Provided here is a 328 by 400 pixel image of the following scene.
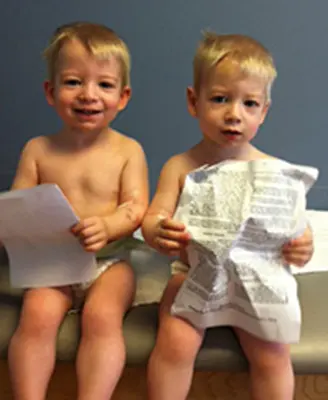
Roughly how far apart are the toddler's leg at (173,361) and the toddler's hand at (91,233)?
0.14 m

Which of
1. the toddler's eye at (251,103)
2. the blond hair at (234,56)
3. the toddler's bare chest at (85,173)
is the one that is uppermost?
the blond hair at (234,56)

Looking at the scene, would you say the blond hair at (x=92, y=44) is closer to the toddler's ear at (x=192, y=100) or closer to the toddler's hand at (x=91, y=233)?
the toddler's ear at (x=192, y=100)

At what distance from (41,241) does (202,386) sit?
0.98 feet

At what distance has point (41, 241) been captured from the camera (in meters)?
0.73

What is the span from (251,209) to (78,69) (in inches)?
12.8

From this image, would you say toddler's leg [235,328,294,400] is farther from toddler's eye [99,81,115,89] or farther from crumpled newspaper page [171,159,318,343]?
toddler's eye [99,81,115,89]

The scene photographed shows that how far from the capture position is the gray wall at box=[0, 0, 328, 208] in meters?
1.11

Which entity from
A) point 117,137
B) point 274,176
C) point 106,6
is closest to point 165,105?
point 106,6

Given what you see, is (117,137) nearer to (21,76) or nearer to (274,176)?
(274,176)

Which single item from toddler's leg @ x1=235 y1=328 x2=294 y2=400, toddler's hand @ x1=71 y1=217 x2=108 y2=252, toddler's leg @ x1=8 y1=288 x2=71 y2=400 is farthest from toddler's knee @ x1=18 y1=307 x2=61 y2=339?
toddler's leg @ x1=235 y1=328 x2=294 y2=400

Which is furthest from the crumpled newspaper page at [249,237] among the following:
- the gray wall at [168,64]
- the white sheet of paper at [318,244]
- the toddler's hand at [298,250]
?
the gray wall at [168,64]

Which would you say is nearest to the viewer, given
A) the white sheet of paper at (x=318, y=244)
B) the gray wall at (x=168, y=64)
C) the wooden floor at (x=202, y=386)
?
the wooden floor at (x=202, y=386)

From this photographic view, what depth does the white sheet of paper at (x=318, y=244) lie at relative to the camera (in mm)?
924

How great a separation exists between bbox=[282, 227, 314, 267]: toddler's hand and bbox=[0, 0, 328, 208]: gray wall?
1.88 ft
